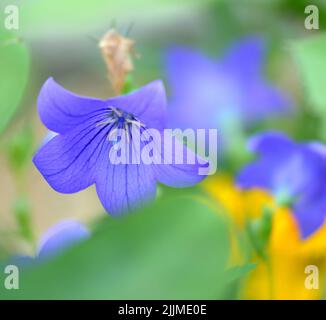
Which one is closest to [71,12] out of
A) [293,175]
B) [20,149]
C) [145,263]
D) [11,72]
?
[20,149]

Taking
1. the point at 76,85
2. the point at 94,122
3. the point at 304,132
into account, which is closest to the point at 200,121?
the point at 304,132

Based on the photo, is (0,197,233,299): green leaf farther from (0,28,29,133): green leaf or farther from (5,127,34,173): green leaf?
(5,127,34,173): green leaf

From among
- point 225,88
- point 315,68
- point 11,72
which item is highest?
point 225,88

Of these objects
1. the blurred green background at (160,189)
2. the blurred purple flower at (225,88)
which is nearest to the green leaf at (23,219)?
the blurred green background at (160,189)

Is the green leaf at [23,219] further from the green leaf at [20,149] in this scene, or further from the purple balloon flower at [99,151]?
the purple balloon flower at [99,151]

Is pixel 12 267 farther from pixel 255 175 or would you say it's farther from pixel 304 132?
pixel 304 132

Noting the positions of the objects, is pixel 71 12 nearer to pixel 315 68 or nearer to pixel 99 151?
pixel 315 68

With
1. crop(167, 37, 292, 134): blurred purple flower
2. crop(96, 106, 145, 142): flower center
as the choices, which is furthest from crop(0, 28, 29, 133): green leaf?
crop(167, 37, 292, 134): blurred purple flower
